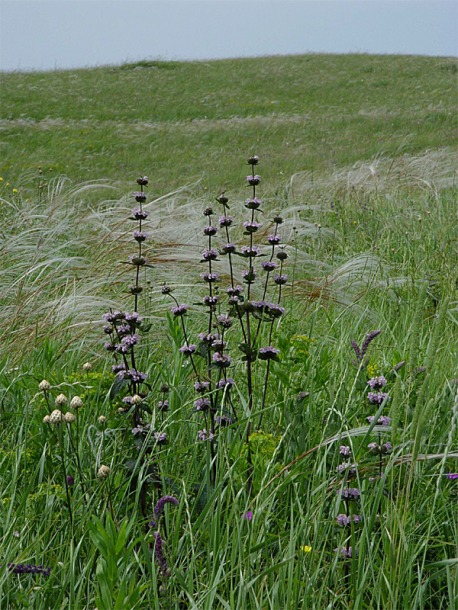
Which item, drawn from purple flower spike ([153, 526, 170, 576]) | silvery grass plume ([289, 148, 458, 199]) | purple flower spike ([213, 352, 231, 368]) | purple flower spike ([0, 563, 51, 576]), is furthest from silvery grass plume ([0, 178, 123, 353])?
silvery grass plume ([289, 148, 458, 199])

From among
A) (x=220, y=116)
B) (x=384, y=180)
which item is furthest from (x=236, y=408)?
(x=220, y=116)

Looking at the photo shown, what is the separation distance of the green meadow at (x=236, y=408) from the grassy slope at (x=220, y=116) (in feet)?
24.6

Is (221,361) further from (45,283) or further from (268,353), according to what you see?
(45,283)

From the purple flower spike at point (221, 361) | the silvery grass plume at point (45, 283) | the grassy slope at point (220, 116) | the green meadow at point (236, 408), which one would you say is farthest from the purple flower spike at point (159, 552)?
the grassy slope at point (220, 116)

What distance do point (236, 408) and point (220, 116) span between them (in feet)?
71.9

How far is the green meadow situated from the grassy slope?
750 cm

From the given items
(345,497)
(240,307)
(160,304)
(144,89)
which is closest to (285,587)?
(345,497)

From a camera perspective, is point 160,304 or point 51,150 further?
point 51,150

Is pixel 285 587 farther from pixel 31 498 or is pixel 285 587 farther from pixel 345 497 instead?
pixel 31 498

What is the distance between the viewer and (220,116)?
22844 mm

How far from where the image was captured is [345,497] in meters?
1.41

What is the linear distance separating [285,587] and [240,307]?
2.55 feet

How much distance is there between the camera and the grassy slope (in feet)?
51.9

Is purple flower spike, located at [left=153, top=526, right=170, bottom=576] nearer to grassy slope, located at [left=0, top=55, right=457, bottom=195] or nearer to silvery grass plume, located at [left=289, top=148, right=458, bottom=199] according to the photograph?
silvery grass plume, located at [left=289, top=148, right=458, bottom=199]
